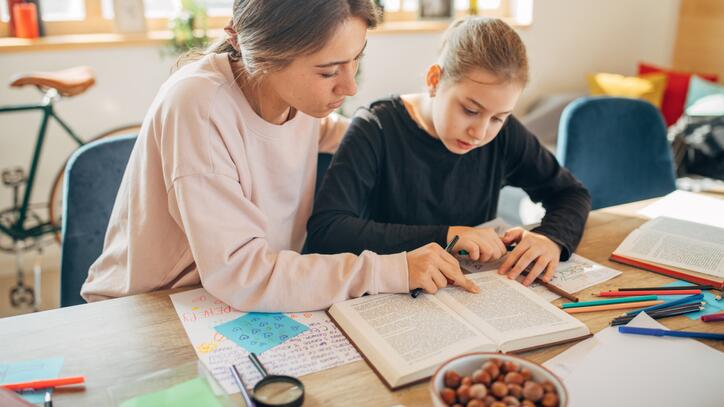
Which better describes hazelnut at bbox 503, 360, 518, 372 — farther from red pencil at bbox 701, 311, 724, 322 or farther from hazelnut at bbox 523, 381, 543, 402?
red pencil at bbox 701, 311, 724, 322

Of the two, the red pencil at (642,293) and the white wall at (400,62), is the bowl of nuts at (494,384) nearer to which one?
the red pencil at (642,293)

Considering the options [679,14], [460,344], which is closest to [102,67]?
[460,344]

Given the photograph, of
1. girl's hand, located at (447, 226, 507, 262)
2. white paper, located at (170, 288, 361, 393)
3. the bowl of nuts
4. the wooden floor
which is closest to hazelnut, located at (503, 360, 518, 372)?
the bowl of nuts

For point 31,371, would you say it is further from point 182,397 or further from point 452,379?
point 452,379

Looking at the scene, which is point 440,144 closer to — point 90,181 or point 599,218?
point 599,218

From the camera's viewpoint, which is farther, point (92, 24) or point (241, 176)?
point (92, 24)

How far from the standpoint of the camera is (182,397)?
Result: 76 cm

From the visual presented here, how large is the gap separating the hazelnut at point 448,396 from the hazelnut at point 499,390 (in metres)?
0.04

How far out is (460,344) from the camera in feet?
3.01

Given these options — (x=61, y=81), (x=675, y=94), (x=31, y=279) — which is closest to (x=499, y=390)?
(x=61, y=81)

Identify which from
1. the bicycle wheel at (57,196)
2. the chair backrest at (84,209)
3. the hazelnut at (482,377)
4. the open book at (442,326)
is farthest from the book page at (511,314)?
the bicycle wheel at (57,196)

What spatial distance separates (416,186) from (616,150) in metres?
1.00

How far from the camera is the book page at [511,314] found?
3.12ft

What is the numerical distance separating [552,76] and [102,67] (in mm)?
2488
